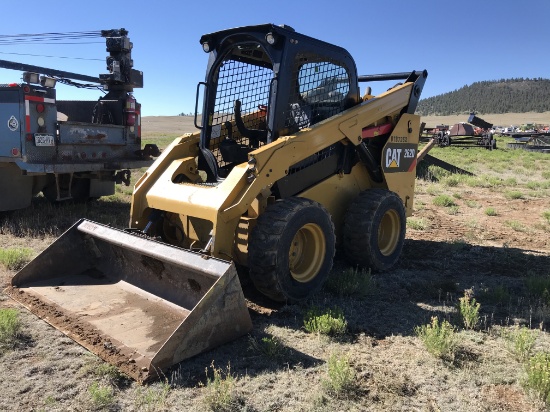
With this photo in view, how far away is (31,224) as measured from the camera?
7.44 meters

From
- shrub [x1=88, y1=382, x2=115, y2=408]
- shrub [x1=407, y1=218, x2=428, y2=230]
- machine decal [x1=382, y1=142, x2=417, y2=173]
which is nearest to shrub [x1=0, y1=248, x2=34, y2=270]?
shrub [x1=88, y1=382, x2=115, y2=408]

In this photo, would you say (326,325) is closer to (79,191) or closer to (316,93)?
(316,93)

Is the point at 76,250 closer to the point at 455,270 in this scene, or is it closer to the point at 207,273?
the point at 207,273

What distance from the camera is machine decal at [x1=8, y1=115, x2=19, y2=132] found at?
6.86 metres

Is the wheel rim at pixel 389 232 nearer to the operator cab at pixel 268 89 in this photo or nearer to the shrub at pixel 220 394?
the operator cab at pixel 268 89

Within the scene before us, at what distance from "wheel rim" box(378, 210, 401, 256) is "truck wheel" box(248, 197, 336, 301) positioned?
4.87 ft

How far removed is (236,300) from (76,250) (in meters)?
2.31

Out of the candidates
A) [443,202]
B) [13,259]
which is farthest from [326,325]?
[443,202]

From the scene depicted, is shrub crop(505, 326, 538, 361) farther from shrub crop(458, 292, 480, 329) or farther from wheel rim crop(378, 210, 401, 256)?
wheel rim crop(378, 210, 401, 256)

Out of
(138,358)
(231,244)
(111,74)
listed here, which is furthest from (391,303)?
(111,74)

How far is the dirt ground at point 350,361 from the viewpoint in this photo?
2953 millimetres

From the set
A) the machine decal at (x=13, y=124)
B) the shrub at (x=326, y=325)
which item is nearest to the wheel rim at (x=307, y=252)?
the shrub at (x=326, y=325)

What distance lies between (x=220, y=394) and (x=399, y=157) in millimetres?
4433

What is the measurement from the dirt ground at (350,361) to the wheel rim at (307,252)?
308 mm
